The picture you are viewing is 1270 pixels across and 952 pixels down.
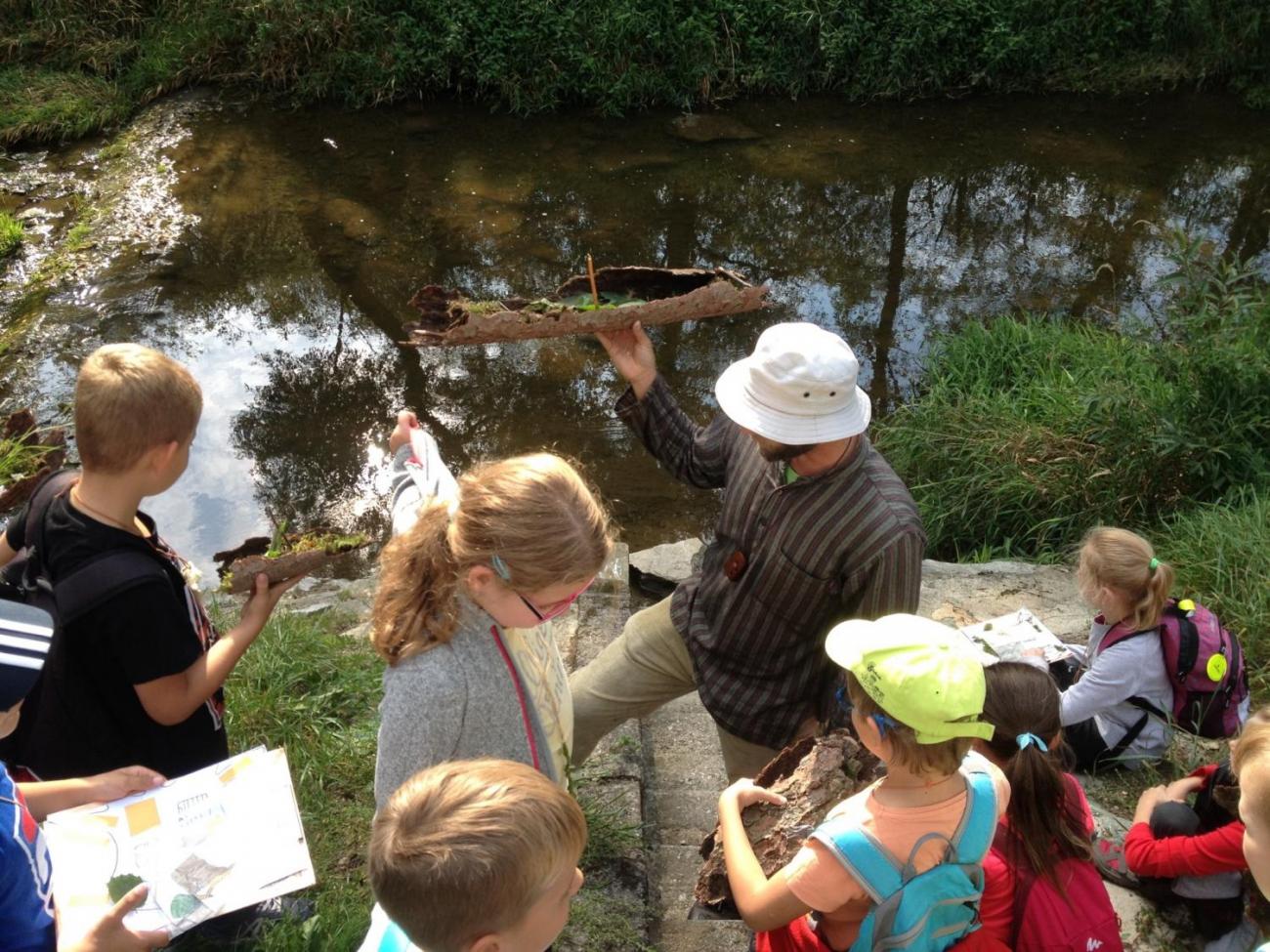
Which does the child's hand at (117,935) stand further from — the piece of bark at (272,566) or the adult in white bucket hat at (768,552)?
the adult in white bucket hat at (768,552)

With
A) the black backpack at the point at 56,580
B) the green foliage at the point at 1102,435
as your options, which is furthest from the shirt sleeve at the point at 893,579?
the green foliage at the point at 1102,435

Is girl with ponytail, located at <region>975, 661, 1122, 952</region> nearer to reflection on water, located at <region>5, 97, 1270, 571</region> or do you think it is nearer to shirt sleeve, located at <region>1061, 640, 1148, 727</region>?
shirt sleeve, located at <region>1061, 640, 1148, 727</region>

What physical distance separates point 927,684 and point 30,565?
1.86m

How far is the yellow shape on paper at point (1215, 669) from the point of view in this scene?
319 cm

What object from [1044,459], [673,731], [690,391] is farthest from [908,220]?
[673,731]

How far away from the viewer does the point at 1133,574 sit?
3.20 meters

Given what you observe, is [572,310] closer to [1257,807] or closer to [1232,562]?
[1257,807]

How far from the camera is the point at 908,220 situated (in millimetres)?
9305

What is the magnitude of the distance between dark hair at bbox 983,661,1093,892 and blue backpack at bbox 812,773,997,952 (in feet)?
0.65

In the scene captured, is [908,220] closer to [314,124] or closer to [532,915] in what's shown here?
[314,124]

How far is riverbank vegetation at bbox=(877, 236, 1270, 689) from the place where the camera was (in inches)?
195

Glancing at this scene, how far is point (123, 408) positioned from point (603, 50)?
9.04m

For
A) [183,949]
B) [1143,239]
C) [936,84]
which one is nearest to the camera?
[183,949]

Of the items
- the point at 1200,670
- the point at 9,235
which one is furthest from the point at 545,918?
the point at 9,235
